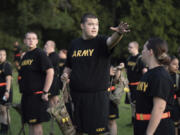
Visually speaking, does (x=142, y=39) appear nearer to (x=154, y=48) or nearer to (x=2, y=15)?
(x=2, y=15)

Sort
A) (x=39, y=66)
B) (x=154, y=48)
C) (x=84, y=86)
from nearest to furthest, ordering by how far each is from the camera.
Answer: (x=154, y=48)
(x=84, y=86)
(x=39, y=66)

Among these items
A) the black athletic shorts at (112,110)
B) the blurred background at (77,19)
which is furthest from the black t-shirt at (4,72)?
the blurred background at (77,19)

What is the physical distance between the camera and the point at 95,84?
450 centimetres

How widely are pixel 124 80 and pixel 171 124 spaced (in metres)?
2.38

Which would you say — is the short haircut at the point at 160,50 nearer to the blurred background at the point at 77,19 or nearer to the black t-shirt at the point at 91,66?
the black t-shirt at the point at 91,66

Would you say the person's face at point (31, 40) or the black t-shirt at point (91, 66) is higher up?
the person's face at point (31, 40)

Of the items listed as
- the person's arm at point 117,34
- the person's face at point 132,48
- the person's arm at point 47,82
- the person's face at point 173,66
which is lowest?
the person's arm at point 47,82

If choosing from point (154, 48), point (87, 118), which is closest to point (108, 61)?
point (87, 118)

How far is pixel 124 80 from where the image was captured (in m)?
6.03

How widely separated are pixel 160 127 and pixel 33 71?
279 cm

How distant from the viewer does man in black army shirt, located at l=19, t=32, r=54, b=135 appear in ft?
18.6

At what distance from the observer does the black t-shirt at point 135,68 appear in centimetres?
847

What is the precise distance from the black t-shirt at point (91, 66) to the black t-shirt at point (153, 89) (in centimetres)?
93

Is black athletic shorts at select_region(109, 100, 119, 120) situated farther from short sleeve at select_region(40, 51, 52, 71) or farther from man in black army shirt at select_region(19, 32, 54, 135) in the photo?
short sleeve at select_region(40, 51, 52, 71)
